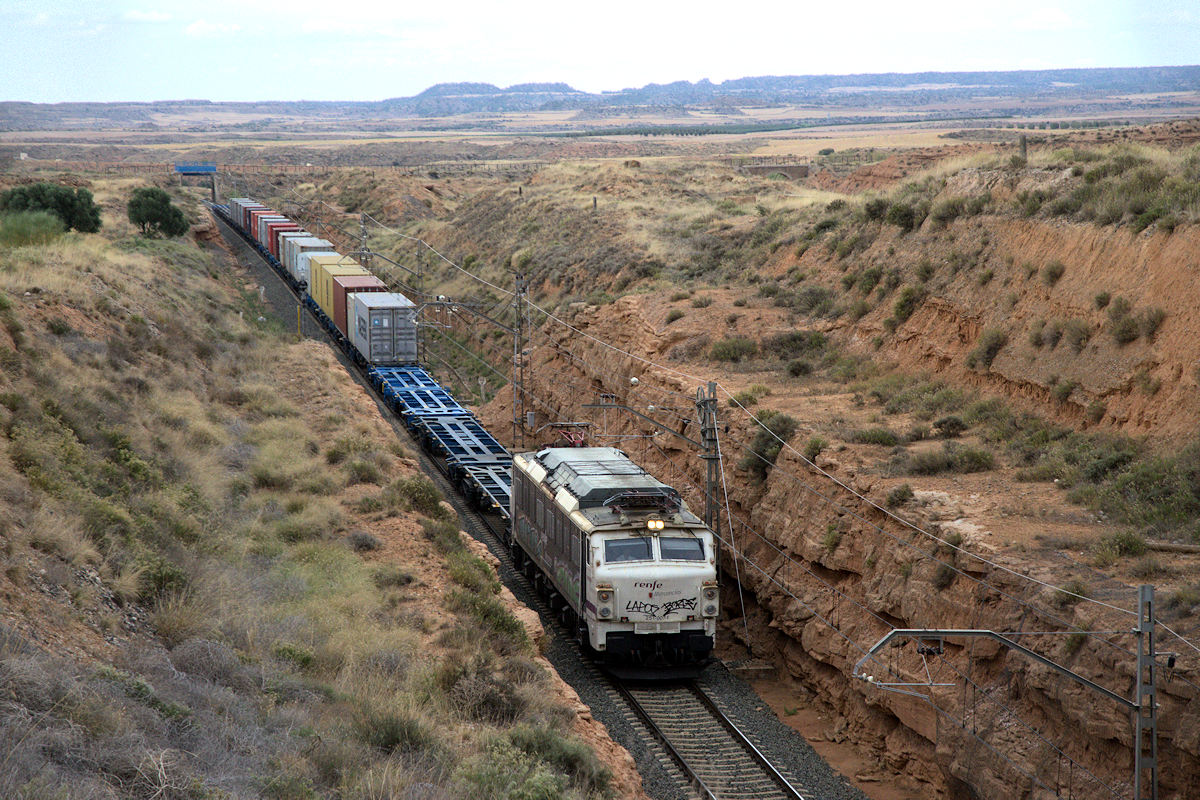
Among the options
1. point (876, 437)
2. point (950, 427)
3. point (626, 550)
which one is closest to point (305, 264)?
point (876, 437)

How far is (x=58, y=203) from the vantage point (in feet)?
181

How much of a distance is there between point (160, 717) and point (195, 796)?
1589 millimetres

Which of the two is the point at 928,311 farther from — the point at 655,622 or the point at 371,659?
the point at 371,659

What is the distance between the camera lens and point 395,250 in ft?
263

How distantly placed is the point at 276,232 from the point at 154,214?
28.2ft

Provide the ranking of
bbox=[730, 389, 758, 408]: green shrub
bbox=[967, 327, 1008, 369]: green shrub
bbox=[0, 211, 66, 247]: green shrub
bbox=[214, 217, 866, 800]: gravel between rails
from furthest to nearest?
bbox=[0, 211, 66, 247]: green shrub < bbox=[730, 389, 758, 408]: green shrub < bbox=[967, 327, 1008, 369]: green shrub < bbox=[214, 217, 866, 800]: gravel between rails

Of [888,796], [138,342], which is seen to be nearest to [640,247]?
[138,342]

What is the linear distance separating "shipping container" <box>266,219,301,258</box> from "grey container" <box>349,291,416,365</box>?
27.8 meters

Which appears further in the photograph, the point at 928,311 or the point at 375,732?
the point at 928,311

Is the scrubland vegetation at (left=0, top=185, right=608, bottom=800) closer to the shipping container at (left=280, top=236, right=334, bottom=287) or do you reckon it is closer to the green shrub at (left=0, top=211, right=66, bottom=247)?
the green shrub at (left=0, top=211, right=66, bottom=247)

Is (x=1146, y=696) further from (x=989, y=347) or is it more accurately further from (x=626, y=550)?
(x=989, y=347)

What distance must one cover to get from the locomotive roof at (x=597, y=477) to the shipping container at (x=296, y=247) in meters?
39.1

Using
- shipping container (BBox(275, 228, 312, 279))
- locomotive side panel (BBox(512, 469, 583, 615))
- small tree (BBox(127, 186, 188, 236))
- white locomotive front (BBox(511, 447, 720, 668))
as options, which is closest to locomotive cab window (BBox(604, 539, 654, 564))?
white locomotive front (BBox(511, 447, 720, 668))

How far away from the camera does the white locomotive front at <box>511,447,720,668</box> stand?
1962 centimetres
